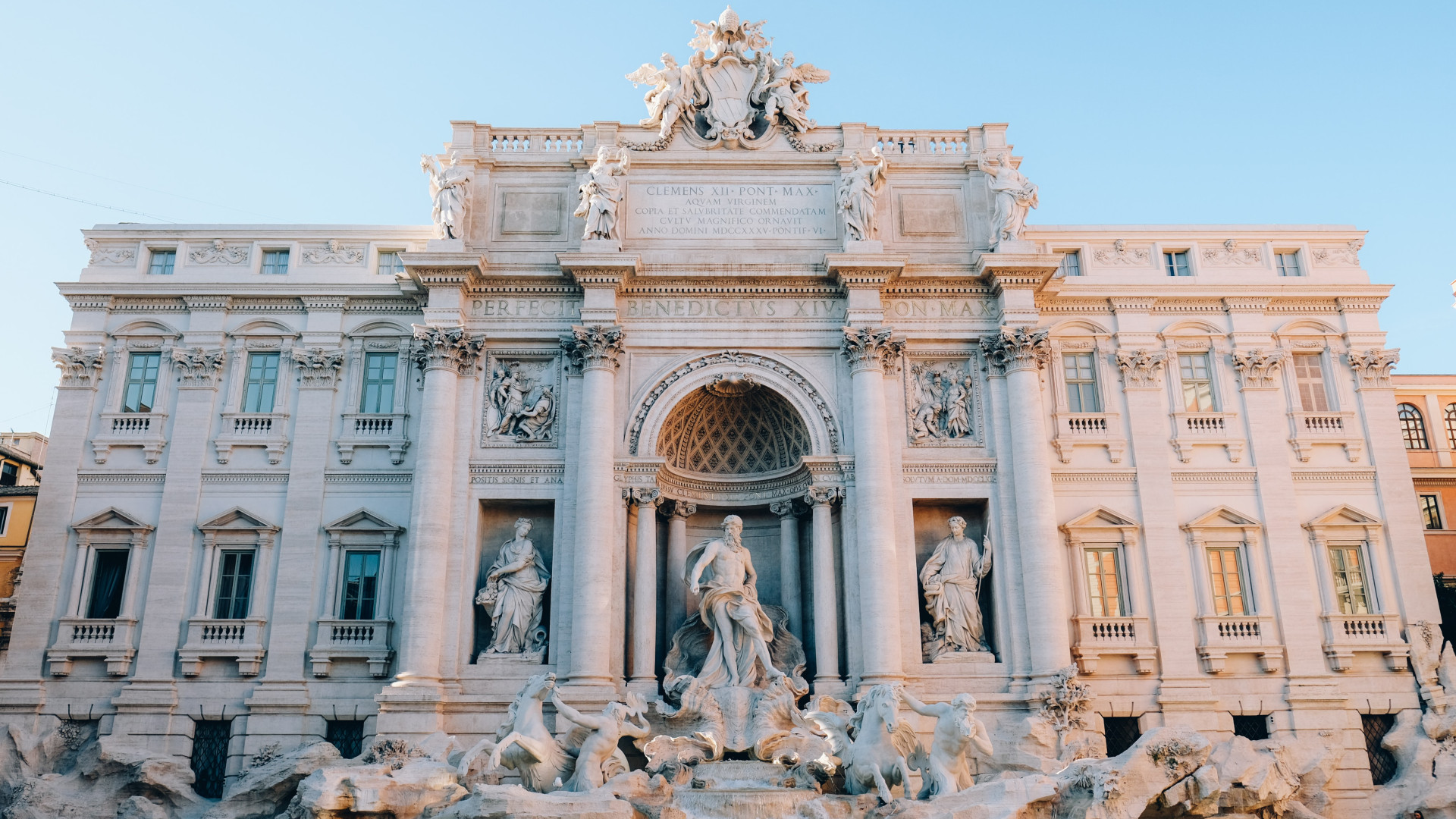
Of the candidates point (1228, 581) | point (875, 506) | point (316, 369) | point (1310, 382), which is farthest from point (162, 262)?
point (1310, 382)

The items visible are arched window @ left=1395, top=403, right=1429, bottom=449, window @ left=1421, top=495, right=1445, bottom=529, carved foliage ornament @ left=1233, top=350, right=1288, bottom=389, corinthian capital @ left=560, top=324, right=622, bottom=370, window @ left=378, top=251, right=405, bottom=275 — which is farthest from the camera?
arched window @ left=1395, top=403, right=1429, bottom=449

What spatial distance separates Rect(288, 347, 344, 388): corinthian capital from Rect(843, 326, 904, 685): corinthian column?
11.5 metres

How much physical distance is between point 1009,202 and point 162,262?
775 inches

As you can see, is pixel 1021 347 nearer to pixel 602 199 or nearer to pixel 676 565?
pixel 676 565

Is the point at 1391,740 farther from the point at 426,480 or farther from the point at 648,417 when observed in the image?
the point at 426,480

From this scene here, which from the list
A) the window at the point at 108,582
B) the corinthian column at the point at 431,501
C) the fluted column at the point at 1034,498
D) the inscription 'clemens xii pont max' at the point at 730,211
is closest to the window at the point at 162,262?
the window at the point at 108,582

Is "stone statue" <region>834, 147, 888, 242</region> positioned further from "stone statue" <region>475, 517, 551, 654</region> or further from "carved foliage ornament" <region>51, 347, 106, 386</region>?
"carved foliage ornament" <region>51, 347, 106, 386</region>

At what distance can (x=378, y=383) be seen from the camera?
26.3 meters

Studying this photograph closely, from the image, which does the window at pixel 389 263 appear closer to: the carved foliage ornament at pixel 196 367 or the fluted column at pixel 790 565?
the carved foliage ornament at pixel 196 367

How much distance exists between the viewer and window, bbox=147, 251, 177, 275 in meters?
27.2

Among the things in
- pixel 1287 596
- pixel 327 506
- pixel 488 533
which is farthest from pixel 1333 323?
pixel 327 506

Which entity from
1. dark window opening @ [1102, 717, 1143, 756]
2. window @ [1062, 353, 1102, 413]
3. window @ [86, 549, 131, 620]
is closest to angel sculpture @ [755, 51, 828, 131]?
window @ [1062, 353, 1102, 413]

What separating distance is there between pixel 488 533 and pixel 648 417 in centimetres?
426

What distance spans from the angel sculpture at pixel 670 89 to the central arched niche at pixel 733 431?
6.24 metres
